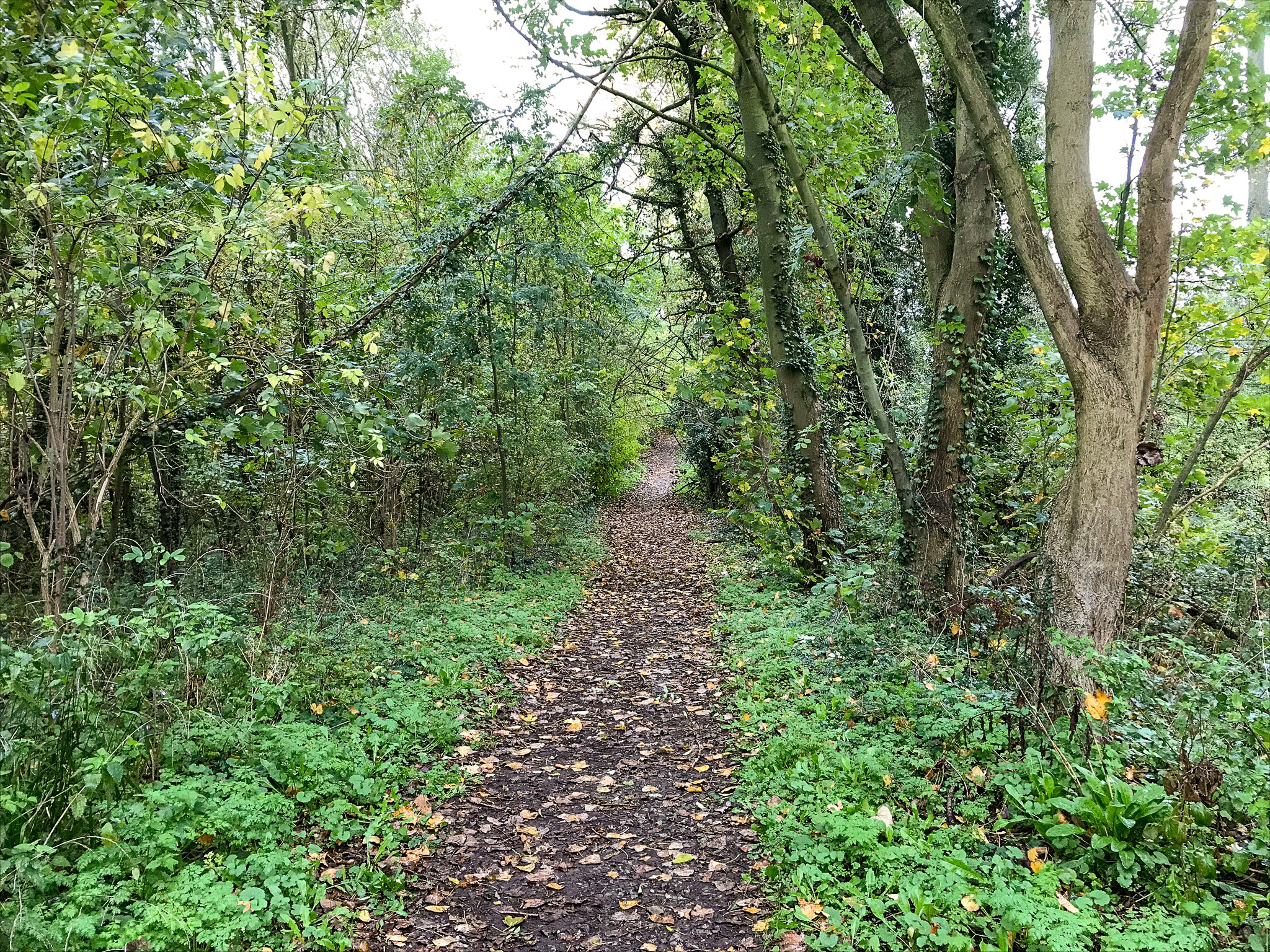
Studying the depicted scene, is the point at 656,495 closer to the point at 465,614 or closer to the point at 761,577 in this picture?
the point at 761,577

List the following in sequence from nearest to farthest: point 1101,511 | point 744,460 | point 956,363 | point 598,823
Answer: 1. point 598,823
2. point 1101,511
3. point 956,363
4. point 744,460

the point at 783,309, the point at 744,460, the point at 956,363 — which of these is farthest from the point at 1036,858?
the point at 744,460

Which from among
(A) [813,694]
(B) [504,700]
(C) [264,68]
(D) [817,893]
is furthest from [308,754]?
(C) [264,68]

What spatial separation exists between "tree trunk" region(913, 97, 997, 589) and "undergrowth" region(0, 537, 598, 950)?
474 centimetres

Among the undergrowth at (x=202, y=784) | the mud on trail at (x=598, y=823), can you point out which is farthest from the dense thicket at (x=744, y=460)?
the mud on trail at (x=598, y=823)

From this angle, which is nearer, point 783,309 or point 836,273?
point 836,273

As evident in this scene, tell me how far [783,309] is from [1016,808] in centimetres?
697

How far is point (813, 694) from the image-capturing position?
217 inches

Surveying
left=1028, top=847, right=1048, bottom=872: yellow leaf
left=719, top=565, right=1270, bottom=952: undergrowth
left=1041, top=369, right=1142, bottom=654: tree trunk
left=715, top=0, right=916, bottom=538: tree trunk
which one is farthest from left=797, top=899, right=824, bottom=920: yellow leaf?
left=715, top=0, right=916, bottom=538: tree trunk

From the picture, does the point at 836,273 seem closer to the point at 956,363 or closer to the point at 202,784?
the point at 956,363

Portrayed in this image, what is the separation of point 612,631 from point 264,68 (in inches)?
257

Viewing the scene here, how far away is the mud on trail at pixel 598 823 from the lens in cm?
344

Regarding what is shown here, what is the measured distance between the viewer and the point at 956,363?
638 cm

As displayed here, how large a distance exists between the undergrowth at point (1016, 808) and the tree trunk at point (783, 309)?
4142 millimetres
